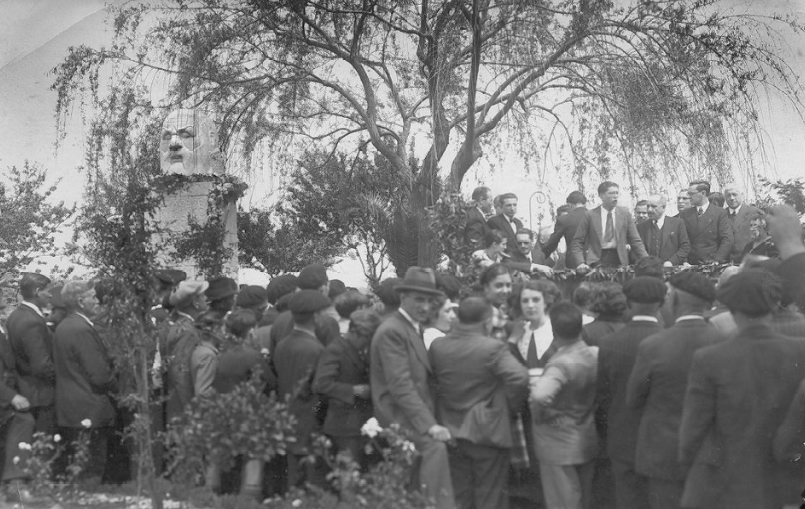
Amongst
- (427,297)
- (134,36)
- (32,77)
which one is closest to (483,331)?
(427,297)

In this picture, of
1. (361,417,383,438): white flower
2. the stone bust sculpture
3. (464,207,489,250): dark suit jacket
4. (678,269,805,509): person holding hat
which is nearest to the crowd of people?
(678,269,805,509): person holding hat

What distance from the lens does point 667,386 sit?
188 inches

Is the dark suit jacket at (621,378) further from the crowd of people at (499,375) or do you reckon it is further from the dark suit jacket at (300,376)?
the dark suit jacket at (300,376)

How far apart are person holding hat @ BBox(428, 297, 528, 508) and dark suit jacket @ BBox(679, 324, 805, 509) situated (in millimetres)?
1145

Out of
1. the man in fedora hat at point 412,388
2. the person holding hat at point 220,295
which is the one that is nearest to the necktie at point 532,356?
the man in fedora hat at point 412,388

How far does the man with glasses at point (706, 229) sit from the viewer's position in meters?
8.81

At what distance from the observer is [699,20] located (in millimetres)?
10094

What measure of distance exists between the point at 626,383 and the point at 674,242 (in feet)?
14.3

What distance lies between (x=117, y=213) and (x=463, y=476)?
9.85 feet

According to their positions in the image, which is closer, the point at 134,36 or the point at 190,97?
the point at 134,36

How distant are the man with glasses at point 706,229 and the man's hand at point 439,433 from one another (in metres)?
4.58

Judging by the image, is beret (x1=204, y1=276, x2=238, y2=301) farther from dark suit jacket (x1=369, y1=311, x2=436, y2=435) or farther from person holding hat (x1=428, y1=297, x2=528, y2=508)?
person holding hat (x1=428, y1=297, x2=528, y2=508)

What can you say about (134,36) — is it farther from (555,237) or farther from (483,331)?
(483,331)

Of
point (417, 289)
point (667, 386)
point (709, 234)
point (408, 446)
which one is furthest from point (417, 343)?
point (709, 234)
